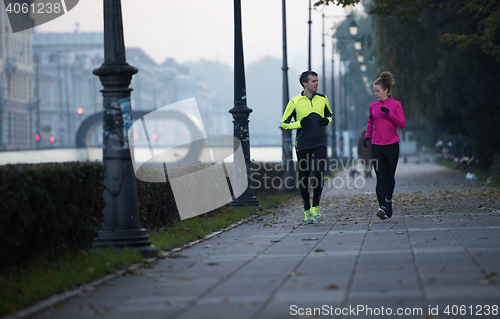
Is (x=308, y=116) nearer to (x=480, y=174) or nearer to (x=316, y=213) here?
(x=316, y=213)

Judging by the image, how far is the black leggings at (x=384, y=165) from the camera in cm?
1058

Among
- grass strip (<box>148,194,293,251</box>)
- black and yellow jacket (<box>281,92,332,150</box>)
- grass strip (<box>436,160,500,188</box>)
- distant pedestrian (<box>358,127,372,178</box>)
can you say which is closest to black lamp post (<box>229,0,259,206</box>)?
grass strip (<box>148,194,293,251</box>)

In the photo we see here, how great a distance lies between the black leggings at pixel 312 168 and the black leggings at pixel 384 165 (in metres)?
0.75

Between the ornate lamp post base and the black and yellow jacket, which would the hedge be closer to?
the ornate lamp post base

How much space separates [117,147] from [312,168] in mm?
3609

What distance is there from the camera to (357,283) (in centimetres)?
552

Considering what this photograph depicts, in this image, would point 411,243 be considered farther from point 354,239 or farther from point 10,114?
point 10,114

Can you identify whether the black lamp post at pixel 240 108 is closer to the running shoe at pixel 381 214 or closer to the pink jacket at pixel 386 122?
the running shoe at pixel 381 214

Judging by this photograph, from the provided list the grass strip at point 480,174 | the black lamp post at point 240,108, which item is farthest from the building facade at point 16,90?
the black lamp post at point 240,108

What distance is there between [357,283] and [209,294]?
3.53 feet

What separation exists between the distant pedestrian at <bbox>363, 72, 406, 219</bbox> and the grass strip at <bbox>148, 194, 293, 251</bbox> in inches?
90.2

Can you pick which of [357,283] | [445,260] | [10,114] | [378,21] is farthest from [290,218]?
[10,114]

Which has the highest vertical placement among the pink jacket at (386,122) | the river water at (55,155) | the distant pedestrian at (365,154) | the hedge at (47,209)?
the pink jacket at (386,122)

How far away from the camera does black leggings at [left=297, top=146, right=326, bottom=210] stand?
420 inches
